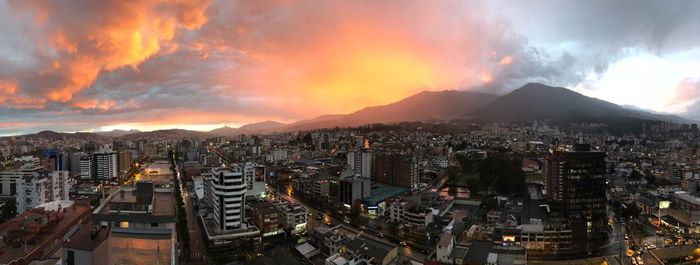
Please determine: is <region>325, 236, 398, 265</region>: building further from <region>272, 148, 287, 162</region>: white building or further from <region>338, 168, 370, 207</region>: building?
<region>272, 148, 287, 162</region>: white building

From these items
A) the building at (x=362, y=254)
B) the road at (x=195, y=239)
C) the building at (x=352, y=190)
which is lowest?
the road at (x=195, y=239)

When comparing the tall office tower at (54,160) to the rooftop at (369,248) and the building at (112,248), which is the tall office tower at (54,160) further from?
the building at (112,248)

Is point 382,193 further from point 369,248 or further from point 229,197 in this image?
point 369,248

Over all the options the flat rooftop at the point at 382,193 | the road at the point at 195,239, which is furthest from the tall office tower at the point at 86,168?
the flat rooftop at the point at 382,193

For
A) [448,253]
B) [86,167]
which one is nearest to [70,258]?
[448,253]

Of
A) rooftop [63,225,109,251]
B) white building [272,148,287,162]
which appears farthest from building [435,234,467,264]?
white building [272,148,287,162]

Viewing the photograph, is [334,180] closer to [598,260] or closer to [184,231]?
[184,231]
